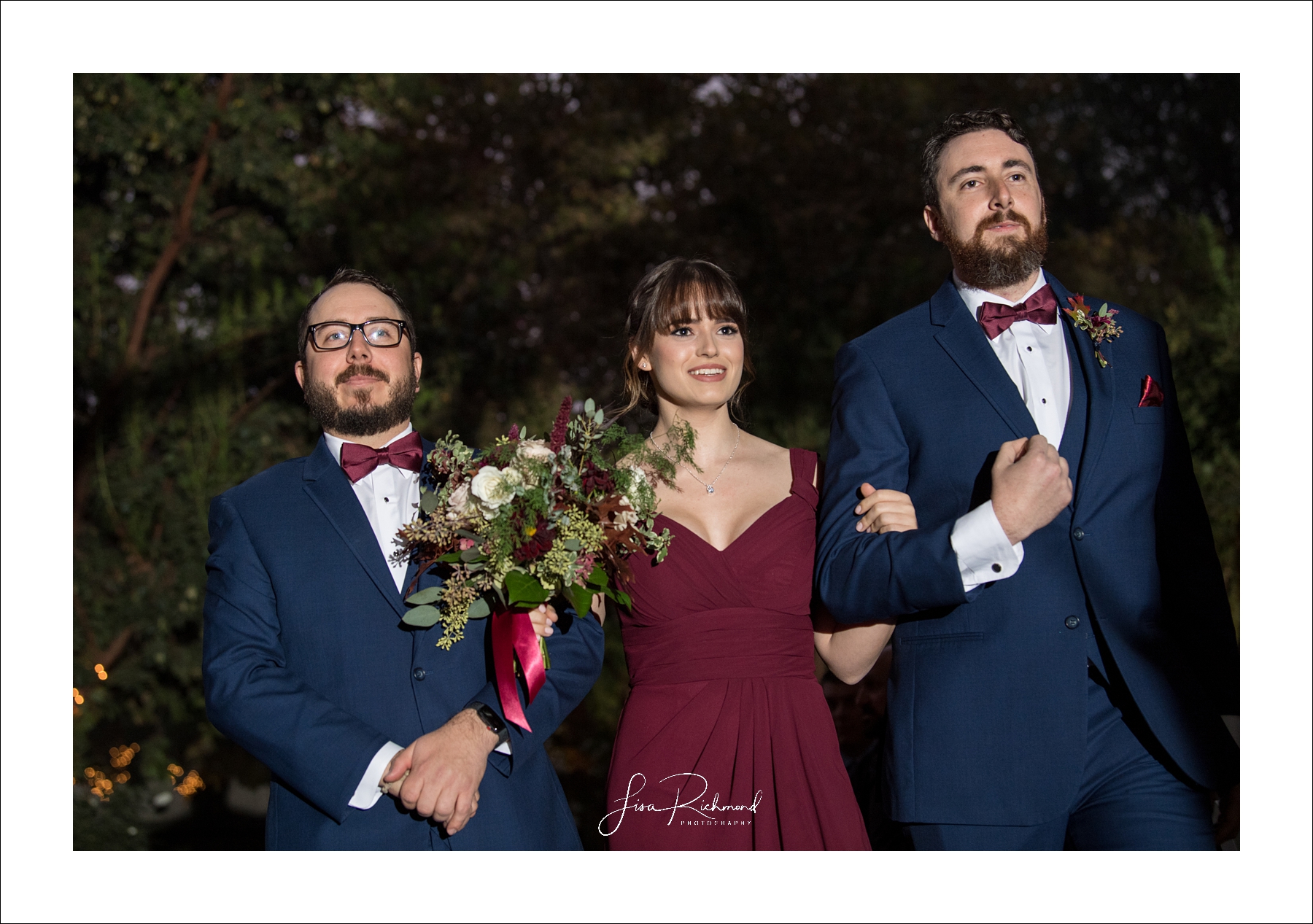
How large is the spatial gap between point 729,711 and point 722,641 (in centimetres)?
21

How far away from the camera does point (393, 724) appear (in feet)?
11.0

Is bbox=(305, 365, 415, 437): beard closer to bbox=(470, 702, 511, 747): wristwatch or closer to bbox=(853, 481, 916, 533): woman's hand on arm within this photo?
bbox=(470, 702, 511, 747): wristwatch

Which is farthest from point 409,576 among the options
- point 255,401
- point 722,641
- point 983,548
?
point 255,401

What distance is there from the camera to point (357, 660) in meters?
3.37

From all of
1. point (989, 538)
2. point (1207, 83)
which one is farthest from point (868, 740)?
point (1207, 83)

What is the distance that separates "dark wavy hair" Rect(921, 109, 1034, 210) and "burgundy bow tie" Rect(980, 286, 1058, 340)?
36cm

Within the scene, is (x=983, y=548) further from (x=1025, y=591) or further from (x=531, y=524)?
(x=531, y=524)

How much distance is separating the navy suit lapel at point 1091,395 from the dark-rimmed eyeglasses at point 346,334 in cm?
205

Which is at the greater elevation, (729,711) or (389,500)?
(389,500)

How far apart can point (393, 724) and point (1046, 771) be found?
1810mm

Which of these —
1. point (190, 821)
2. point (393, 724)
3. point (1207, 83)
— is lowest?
point (190, 821)

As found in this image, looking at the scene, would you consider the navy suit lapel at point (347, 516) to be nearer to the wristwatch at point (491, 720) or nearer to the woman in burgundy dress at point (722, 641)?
the wristwatch at point (491, 720)

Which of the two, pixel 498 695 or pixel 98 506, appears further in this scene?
pixel 98 506

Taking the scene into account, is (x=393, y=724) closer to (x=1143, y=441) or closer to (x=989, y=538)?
(x=989, y=538)
